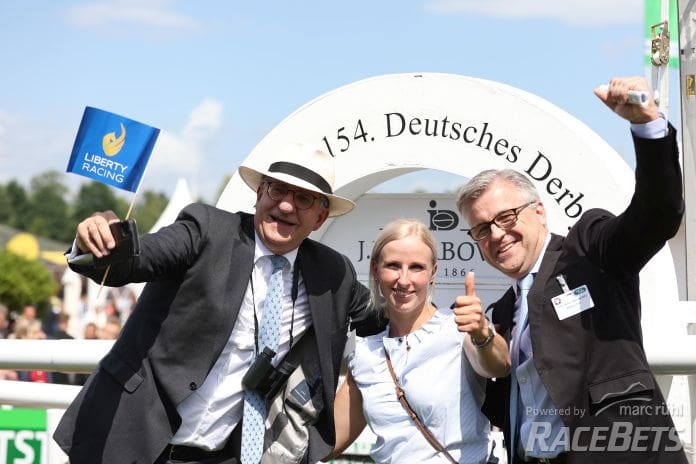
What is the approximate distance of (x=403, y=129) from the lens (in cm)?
512

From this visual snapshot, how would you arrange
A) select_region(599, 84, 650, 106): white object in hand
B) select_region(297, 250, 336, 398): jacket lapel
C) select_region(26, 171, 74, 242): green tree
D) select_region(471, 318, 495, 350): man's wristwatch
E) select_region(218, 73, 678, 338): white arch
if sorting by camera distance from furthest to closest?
select_region(26, 171, 74, 242): green tree → select_region(218, 73, 678, 338): white arch → select_region(297, 250, 336, 398): jacket lapel → select_region(471, 318, 495, 350): man's wristwatch → select_region(599, 84, 650, 106): white object in hand

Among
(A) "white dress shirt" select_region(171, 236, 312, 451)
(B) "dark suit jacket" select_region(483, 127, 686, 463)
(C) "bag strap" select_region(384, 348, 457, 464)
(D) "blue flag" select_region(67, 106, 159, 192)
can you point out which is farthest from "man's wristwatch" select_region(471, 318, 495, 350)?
(D) "blue flag" select_region(67, 106, 159, 192)

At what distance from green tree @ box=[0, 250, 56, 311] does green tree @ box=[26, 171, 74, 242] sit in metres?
69.1

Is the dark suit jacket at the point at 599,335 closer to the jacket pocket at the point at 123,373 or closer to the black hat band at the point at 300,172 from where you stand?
the black hat band at the point at 300,172

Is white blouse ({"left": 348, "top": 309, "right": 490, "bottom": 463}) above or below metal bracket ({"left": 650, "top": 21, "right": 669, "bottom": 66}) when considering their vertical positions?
below

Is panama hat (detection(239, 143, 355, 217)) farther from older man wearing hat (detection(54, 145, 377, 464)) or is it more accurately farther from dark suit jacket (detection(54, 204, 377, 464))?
dark suit jacket (detection(54, 204, 377, 464))

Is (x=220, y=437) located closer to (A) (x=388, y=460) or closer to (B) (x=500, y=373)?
(A) (x=388, y=460)

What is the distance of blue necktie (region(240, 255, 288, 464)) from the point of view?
3.35 metres

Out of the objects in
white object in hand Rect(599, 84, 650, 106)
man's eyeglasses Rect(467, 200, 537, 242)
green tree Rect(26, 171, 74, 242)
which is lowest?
man's eyeglasses Rect(467, 200, 537, 242)

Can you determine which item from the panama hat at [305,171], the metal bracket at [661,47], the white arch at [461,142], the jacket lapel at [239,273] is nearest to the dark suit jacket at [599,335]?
the panama hat at [305,171]

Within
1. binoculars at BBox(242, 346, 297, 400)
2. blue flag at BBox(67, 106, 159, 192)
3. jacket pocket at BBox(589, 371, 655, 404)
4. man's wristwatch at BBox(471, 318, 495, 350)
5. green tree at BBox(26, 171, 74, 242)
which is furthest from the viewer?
green tree at BBox(26, 171, 74, 242)

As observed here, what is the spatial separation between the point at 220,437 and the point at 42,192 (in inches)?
4641

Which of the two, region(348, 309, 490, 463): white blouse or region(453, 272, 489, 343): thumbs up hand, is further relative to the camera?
region(348, 309, 490, 463): white blouse

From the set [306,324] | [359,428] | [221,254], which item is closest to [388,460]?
[359,428]
